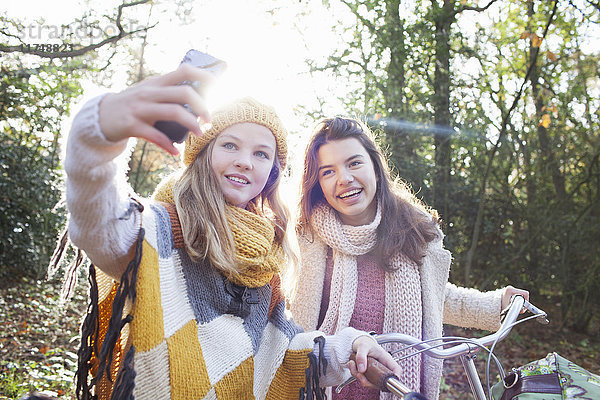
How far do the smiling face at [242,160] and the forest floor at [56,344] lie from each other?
239cm

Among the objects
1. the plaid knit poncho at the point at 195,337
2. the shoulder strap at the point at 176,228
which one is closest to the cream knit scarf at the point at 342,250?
the plaid knit poncho at the point at 195,337

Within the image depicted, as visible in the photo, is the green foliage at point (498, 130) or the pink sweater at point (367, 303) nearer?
the pink sweater at point (367, 303)

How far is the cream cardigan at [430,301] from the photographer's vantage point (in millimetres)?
2287

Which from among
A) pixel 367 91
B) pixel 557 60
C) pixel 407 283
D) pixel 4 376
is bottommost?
pixel 4 376

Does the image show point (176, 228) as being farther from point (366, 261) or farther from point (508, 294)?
point (508, 294)

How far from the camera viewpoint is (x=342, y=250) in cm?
242

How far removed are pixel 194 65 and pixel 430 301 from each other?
5.89 feet

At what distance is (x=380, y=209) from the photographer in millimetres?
2555

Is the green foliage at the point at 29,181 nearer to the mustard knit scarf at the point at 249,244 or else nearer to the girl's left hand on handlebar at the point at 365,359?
the mustard knit scarf at the point at 249,244

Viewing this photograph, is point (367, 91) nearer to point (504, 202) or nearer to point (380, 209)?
point (504, 202)

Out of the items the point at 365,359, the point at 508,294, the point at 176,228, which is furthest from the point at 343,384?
the point at 508,294

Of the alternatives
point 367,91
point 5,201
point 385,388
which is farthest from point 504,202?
point 5,201

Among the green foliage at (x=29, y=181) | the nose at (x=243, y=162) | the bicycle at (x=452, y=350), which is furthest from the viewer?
the green foliage at (x=29, y=181)

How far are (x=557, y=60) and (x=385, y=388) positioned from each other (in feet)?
20.5
